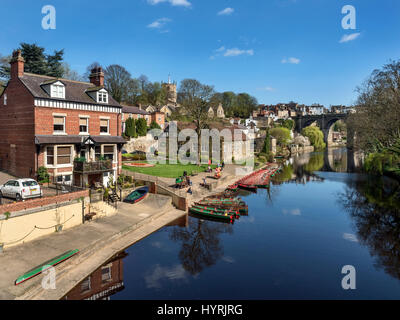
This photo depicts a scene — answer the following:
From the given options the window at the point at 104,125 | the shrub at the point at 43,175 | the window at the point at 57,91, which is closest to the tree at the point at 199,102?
the window at the point at 104,125

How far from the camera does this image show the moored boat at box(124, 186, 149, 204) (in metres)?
24.9

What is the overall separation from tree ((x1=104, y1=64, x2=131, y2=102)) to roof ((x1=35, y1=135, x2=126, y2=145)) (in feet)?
151

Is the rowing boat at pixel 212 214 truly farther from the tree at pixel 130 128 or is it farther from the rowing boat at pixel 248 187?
the tree at pixel 130 128

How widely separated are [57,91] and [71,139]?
14.0 feet

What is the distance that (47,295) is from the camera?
11523mm

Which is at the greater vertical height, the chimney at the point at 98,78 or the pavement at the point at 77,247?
the chimney at the point at 98,78

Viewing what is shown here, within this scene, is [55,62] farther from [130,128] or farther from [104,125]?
[104,125]

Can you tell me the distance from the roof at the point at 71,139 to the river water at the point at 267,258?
11.0 meters

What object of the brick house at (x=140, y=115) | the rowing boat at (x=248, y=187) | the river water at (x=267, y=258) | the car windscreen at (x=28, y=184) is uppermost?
the brick house at (x=140, y=115)

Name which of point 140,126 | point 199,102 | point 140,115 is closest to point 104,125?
point 199,102

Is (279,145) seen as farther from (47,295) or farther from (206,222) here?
(47,295)

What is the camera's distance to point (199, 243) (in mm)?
19516


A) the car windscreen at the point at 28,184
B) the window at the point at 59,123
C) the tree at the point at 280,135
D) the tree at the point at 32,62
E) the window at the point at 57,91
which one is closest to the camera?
the car windscreen at the point at 28,184

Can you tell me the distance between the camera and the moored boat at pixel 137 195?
2494 centimetres
